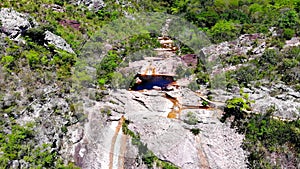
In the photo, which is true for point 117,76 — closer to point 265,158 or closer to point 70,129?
point 70,129

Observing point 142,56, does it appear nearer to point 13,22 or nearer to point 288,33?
point 13,22

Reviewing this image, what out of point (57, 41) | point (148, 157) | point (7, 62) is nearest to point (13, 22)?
point (57, 41)

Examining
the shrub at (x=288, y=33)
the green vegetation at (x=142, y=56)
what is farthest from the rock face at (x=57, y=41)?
the shrub at (x=288, y=33)

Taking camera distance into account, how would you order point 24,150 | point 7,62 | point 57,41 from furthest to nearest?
point 57,41, point 7,62, point 24,150

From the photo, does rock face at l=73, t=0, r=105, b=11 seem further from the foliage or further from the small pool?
the foliage

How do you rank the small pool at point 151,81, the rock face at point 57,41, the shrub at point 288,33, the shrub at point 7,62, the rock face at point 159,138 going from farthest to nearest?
the shrub at point 288,33 → the small pool at point 151,81 → the rock face at point 57,41 → the shrub at point 7,62 → the rock face at point 159,138

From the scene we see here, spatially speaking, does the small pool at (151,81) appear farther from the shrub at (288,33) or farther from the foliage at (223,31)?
the shrub at (288,33)

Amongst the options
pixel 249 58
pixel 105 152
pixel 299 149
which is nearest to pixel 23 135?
pixel 105 152
